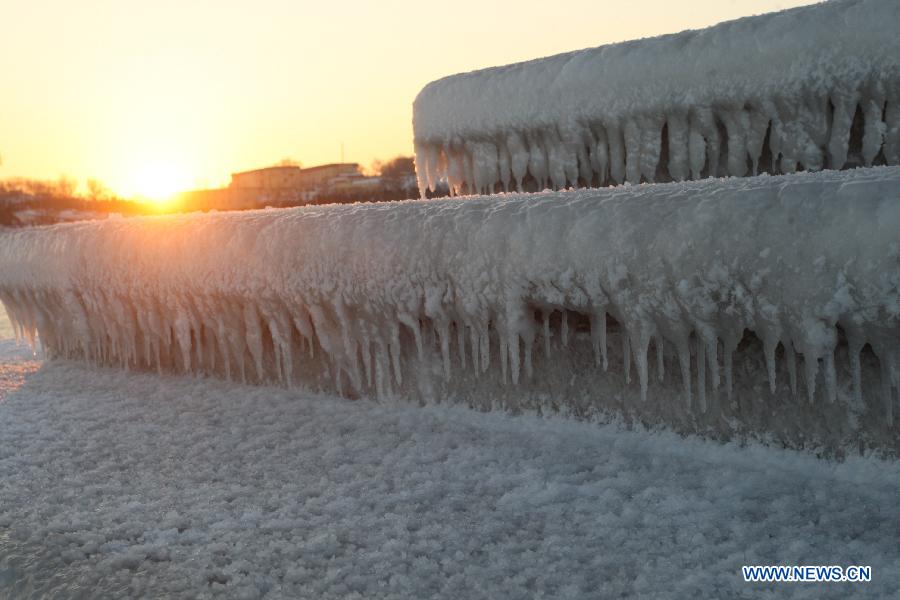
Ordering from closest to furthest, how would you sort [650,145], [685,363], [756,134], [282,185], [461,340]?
1. [685,363]
2. [461,340]
3. [756,134]
4. [650,145]
5. [282,185]

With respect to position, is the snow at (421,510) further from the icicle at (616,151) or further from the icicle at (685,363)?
the icicle at (616,151)

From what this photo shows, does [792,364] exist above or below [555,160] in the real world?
below

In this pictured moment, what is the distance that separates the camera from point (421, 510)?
150 cm

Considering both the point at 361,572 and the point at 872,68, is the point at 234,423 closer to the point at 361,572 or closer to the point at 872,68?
the point at 361,572

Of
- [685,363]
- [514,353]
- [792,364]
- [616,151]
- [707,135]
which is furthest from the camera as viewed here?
[616,151]

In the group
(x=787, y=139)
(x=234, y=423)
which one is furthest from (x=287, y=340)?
(x=787, y=139)

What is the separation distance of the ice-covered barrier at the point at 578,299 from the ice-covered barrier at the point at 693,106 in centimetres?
106

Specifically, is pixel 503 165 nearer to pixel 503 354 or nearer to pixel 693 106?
pixel 693 106

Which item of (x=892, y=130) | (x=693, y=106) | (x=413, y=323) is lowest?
(x=413, y=323)

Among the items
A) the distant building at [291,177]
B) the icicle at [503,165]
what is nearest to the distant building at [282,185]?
the distant building at [291,177]

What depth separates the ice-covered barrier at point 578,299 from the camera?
1.41m

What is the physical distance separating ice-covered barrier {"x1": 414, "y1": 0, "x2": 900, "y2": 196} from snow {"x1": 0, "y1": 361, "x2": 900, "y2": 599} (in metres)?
1.27

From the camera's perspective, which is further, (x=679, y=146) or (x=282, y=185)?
(x=282, y=185)

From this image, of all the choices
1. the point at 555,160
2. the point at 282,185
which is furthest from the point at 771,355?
the point at 282,185
